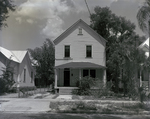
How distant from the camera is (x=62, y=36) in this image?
23203mm

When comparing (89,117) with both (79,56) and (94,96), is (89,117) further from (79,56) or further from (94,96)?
(79,56)

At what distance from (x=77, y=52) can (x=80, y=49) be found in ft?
1.55

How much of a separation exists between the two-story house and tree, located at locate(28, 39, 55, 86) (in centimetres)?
867

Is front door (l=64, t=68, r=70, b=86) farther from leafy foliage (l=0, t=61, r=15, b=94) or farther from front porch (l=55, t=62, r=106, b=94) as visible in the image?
leafy foliage (l=0, t=61, r=15, b=94)

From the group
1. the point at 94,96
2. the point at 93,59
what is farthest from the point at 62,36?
the point at 94,96

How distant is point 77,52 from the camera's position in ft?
75.8

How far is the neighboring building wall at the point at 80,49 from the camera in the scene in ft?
75.7

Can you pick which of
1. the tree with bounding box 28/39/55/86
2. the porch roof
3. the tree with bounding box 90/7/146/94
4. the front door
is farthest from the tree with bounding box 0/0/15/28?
the tree with bounding box 28/39/55/86

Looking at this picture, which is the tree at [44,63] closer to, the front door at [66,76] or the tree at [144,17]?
the front door at [66,76]

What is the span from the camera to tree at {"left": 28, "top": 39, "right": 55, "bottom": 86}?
105 feet

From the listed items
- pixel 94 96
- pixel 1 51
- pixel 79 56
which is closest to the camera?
pixel 94 96

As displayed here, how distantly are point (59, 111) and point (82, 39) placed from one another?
43.9ft

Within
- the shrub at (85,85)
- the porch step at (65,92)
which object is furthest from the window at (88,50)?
the porch step at (65,92)

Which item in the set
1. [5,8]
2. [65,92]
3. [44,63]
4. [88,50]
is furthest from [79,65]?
[44,63]
